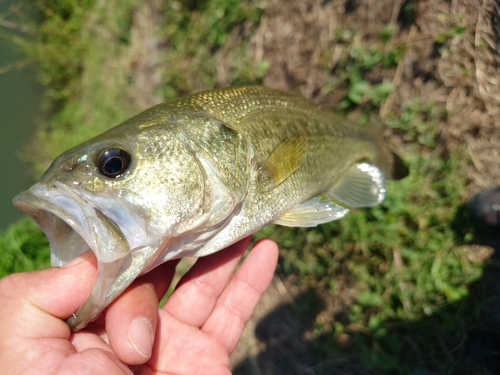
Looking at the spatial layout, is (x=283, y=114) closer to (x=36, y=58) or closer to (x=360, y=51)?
(x=360, y=51)

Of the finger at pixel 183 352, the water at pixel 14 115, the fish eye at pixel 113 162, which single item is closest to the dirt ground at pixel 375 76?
the finger at pixel 183 352

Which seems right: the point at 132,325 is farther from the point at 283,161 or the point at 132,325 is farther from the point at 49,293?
the point at 283,161

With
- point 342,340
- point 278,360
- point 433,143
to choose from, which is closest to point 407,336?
point 342,340

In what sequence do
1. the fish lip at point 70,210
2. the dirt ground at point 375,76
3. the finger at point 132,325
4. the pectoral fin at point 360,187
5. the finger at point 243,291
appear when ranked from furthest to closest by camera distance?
the dirt ground at point 375,76 < the pectoral fin at point 360,187 < the finger at point 243,291 < the finger at point 132,325 < the fish lip at point 70,210

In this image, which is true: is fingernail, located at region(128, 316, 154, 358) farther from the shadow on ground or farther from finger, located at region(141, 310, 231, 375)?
the shadow on ground

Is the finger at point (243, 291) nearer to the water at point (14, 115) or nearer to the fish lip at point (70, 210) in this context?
the fish lip at point (70, 210)

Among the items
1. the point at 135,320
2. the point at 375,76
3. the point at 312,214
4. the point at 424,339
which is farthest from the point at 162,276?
the point at 375,76
